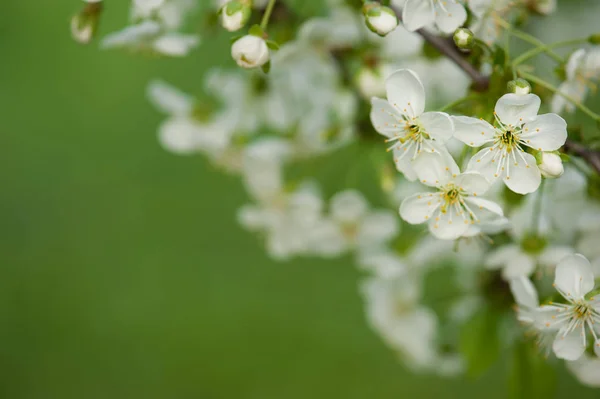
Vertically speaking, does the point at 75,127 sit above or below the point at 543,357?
below

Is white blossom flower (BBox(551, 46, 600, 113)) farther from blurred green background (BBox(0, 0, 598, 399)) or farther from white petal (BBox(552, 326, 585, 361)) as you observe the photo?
blurred green background (BBox(0, 0, 598, 399))

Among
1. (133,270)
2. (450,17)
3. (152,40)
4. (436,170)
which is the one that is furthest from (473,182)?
(133,270)

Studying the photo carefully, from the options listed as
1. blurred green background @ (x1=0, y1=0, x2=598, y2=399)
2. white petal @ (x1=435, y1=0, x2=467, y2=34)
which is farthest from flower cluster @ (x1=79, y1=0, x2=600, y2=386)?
blurred green background @ (x1=0, y1=0, x2=598, y2=399)

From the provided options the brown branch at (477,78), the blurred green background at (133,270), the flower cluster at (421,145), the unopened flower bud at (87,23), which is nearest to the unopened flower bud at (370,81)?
the flower cluster at (421,145)

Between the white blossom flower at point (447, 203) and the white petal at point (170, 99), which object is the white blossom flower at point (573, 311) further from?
the white petal at point (170, 99)

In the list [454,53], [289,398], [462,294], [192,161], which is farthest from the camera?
[192,161]

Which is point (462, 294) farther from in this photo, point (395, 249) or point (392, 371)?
point (392, 371)

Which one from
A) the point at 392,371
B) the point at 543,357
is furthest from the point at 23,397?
the point at 543,357
